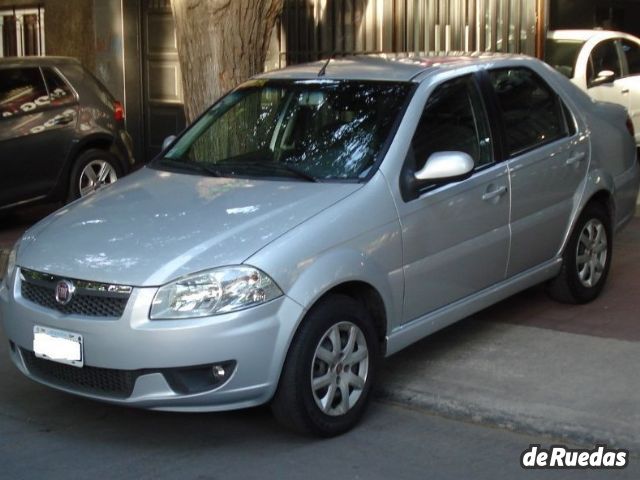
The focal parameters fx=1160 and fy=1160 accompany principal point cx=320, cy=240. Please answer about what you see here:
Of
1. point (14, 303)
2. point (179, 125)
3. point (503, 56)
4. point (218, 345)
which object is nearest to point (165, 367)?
point (218, 345)

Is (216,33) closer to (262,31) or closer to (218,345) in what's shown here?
(262,31)

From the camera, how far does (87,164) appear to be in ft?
36.9

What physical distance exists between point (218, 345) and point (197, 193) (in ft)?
3.87

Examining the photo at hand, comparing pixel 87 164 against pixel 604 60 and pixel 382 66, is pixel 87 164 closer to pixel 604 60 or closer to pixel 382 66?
pixel 382 66

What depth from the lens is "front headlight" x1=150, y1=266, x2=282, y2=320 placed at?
5.12 m

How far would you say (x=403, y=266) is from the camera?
19.3 feet

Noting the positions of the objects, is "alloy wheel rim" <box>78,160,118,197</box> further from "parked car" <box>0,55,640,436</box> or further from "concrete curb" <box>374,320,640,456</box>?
"concrete curb" <box>374,320,640,456</box>

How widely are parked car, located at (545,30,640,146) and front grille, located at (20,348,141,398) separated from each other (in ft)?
25.3

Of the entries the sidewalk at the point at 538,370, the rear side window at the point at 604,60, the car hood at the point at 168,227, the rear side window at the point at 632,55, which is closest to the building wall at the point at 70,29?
the rear side window at the point at 604,60

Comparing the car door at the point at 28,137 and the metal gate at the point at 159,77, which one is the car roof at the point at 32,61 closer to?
the car door at the point at 28,137

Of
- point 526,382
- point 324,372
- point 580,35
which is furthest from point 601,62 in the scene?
point 324,372

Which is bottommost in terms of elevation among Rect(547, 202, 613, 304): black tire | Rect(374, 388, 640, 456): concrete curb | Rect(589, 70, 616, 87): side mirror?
Rect(374, 388, 640, 456): concrete curb

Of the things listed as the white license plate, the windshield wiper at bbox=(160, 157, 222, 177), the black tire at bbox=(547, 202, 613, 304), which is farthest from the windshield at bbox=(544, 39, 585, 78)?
the white license plate

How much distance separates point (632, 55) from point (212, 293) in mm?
8958
